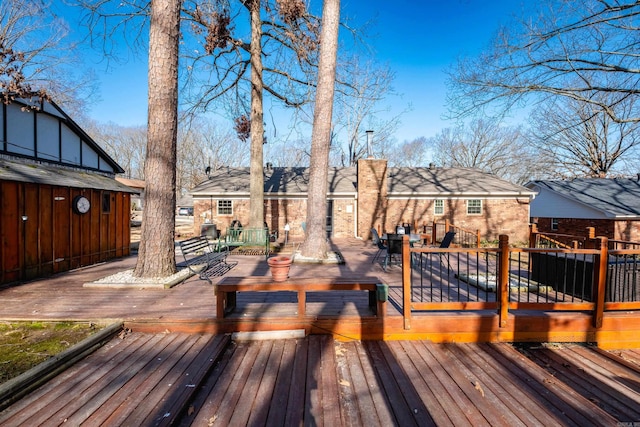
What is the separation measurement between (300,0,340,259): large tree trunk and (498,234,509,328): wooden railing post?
14.1 ft

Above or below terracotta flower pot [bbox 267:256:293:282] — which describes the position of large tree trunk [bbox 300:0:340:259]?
above

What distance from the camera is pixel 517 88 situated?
8852mm

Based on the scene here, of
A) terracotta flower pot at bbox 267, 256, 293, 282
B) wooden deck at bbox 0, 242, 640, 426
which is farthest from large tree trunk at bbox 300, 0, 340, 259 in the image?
terracotta flower pot at bbox 267, 256, 293, 282

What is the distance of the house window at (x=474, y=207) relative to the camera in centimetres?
1470

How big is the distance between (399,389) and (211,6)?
451 inches

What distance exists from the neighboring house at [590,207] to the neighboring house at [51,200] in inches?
616

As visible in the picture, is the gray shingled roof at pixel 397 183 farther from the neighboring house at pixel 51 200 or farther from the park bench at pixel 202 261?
the park bench at pixel 202 261

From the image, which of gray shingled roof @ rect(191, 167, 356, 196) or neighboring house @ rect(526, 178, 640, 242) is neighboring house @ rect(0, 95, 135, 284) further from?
neighboring house @ rect(526, 178, 640, 242)

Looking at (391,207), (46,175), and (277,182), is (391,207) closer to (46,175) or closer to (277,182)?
(277,182)

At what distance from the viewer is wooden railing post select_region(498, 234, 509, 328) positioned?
11.6 feet

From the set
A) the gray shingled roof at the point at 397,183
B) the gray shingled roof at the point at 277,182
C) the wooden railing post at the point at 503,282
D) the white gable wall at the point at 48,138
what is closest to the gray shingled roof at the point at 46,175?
the white gable wall at the point at 48,138

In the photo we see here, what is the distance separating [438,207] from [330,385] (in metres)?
13.6

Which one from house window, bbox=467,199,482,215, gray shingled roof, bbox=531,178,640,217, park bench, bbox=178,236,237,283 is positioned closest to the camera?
park bench, bbox=178,236,237,283

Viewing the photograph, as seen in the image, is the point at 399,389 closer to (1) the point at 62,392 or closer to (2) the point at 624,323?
(1) the point at 62,392
